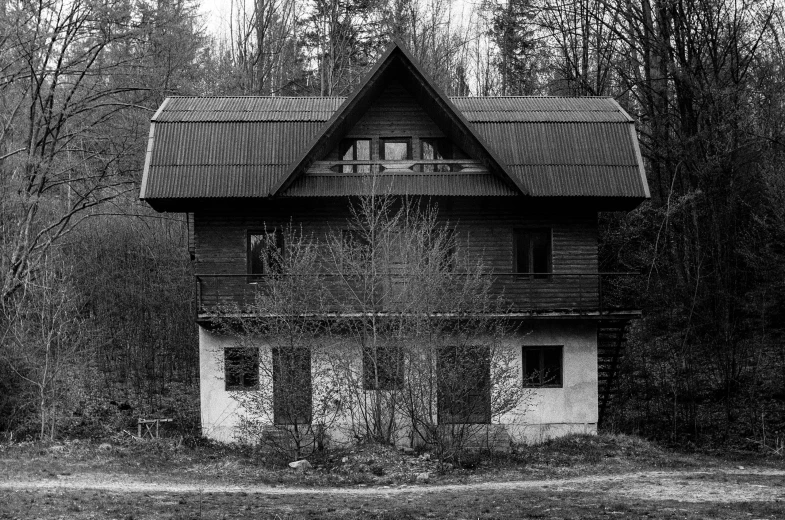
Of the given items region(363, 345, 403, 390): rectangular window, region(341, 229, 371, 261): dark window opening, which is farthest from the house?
region(363, 345, 403, 390): rectangular window

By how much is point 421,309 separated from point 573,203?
6.71 m

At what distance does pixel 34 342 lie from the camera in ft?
88.5

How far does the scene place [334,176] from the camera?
26.5 metres

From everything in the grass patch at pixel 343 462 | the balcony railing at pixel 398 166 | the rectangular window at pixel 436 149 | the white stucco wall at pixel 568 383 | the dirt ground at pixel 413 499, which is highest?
the rectangular window at pixel 436 149

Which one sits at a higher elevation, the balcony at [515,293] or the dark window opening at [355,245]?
the dark window opening at [355,245]

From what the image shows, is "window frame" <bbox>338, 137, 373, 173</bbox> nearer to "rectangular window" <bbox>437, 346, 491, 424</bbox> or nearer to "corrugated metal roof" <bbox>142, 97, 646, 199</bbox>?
"corrugated metal roof" <bbox>142, 97, 646, 199</bbox>

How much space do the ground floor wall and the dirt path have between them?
Result: 5.11 metres

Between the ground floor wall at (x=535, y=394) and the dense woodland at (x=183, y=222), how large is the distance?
6.71 ft

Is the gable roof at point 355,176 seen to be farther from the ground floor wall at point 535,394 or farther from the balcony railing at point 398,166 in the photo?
the ground floor wall at point 535,394

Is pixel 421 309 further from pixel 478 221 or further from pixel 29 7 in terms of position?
pixel 29 7

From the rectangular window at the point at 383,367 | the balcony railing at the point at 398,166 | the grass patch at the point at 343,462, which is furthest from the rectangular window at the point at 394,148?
the grass patch at the point at 343,462

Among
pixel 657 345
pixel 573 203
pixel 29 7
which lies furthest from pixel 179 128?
pixel 657 345

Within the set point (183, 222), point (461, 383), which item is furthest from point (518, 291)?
point (183, 222)

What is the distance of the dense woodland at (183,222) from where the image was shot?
28.4 meters
